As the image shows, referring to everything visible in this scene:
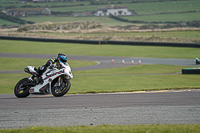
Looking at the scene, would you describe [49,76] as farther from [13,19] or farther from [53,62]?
[13,19]

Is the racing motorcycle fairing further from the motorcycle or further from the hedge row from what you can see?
the hedge row

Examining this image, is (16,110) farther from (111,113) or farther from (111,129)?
(111,129)

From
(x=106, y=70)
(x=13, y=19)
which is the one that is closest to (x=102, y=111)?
(x=106, y=70)

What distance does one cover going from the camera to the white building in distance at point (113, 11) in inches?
4680

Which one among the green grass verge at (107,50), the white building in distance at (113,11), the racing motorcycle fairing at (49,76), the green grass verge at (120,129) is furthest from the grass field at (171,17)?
the green grass verge at (120,129)

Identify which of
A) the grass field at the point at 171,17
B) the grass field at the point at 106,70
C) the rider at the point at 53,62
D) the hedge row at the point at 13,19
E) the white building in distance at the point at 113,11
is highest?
the white building in distance at the point at 113,11

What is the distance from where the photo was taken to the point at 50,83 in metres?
12.2

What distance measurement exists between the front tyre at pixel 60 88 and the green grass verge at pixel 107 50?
29.3 meters

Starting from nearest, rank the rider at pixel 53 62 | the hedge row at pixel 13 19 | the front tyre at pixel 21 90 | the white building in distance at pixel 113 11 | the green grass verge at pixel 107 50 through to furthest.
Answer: the rider at pixel 53 62
the front tyre at pixel 21 90
the green grass verge at pixel 107 50
the hedge row at pixel 13 19
the white building in distance at pixel 113 11

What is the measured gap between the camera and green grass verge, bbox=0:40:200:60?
139ft

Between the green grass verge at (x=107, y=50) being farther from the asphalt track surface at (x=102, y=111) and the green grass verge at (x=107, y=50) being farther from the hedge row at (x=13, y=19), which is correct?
the hedge row at (x=13, y=19)

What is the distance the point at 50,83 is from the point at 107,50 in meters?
35.6

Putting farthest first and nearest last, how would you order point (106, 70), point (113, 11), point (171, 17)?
point (113, 11)
point (171, 17)
point (106, 70)

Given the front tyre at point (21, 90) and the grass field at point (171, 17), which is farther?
Result: the grass field at point (171, 17)
